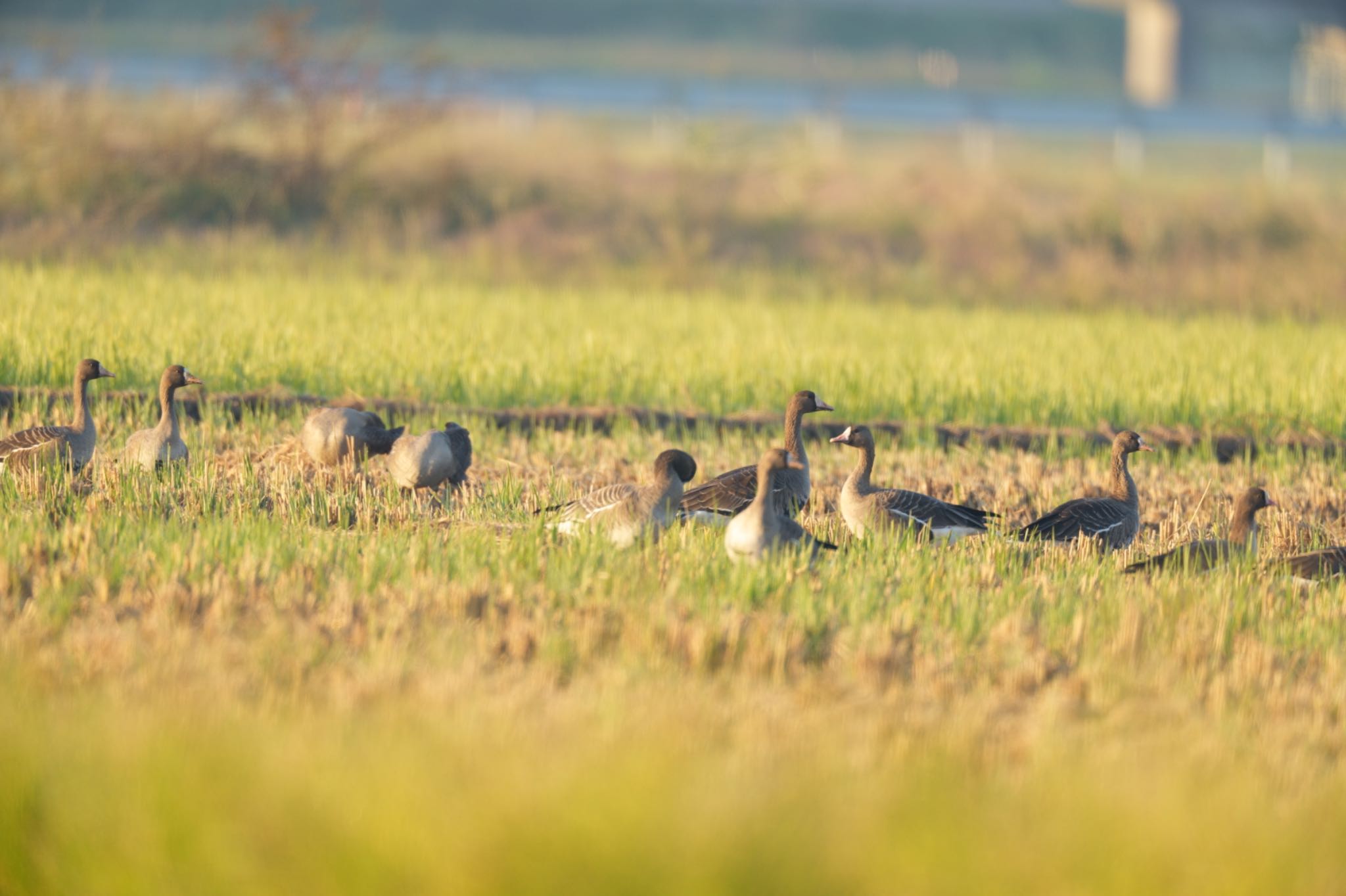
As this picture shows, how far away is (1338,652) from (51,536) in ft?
17.1

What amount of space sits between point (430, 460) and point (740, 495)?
5.59 ft

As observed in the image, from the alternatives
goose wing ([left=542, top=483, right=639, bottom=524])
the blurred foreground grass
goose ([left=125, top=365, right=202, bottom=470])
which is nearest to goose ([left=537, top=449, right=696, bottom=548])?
goose wing ([left=542, top=483, right=639, bottom=524])

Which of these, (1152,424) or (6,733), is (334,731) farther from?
(1152,424)

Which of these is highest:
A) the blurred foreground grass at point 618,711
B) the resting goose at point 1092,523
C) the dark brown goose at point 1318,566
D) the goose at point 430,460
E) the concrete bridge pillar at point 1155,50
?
the concrete bridge pillar at point 1155,50

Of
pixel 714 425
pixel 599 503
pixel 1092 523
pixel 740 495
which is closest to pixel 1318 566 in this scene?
pixel 1092 523

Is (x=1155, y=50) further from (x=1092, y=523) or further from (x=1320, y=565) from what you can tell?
(x=1320, y=565)

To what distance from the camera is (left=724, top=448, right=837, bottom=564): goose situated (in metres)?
6.94

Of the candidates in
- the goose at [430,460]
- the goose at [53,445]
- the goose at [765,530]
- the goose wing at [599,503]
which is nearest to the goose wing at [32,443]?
the goose at [53,445]

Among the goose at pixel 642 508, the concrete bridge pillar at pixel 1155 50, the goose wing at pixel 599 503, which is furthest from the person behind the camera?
the concrete bridge pillar at pixel 1155 50

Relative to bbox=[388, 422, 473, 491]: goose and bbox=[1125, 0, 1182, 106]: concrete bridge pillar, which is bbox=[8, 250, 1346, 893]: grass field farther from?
bbox=[1125, 0, 1182, 106]: concrete bridge pillar

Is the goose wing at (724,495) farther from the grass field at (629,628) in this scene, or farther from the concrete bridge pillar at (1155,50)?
the concrete bridge pillar at (1155,50)

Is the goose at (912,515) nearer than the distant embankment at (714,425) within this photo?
Yes

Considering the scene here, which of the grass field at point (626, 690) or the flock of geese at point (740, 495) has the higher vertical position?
the flock of geese at point (740, 495)

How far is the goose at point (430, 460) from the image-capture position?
8.71m
